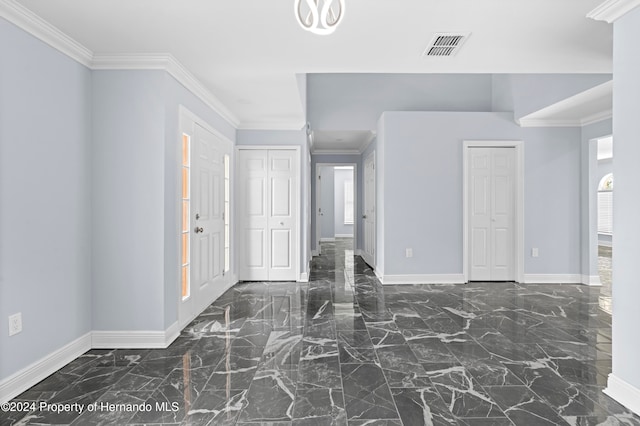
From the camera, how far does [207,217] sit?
4113 millimetres

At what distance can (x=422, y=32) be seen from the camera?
2551 millimetres

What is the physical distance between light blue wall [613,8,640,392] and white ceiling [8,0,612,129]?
40cm

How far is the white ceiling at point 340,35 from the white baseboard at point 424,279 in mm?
3010

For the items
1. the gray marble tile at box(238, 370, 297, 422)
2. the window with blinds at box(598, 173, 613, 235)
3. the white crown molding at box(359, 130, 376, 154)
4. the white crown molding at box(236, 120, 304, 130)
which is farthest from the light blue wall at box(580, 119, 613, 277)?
the window with blinds at box(598, 173, 613, 235)

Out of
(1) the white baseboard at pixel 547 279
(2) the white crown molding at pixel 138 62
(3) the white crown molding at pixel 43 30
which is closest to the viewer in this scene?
Answer: (3) the white crown molding at pixel 43 30

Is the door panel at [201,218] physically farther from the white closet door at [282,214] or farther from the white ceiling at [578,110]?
the white ceiling at [578,110]

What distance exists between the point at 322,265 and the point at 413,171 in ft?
9.15

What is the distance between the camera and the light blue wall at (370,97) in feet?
20.4

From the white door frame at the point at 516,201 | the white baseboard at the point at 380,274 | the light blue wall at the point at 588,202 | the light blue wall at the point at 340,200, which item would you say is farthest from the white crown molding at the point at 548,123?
the light blue wall at the point at 340,200

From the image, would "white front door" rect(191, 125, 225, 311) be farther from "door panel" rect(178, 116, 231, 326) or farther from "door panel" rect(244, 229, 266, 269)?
"door panel" rect(244, 229, 266, 269)

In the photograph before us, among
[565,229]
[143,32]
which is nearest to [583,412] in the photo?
[143,32]

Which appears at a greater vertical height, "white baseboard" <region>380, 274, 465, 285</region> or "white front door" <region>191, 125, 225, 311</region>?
"white front door" <region>191, 125, 225, 311</region>

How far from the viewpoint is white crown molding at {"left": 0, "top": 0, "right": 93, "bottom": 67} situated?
2137mm

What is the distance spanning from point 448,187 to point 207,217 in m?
3.41
